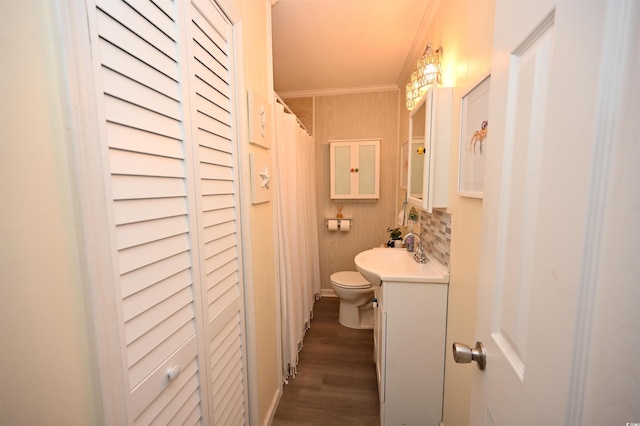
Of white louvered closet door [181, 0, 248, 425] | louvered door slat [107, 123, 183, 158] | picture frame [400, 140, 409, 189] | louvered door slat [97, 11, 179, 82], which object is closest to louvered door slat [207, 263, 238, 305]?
white louvered closet door [181, 0, 248, 425]

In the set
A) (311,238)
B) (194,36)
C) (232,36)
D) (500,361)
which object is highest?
(232,36)

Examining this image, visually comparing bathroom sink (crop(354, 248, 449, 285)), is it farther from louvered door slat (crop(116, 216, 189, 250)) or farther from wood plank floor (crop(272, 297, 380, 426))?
louvered door slat (crop(116, 216, 189, 250))

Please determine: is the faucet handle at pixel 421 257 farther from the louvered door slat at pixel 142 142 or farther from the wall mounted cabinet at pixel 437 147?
the louvered door slat at pixel 142 142

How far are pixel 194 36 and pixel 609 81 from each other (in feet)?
3.22

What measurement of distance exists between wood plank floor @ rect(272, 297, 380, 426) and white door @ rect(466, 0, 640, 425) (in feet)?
4.38

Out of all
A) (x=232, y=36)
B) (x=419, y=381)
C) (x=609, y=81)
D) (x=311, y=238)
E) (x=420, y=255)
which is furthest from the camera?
(x=311, y=238)

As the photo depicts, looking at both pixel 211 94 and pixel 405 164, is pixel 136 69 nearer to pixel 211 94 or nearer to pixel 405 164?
pixel 211 94

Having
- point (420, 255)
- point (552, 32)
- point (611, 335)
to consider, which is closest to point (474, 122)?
point (552, 32)

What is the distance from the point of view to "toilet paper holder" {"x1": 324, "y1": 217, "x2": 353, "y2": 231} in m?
2.93

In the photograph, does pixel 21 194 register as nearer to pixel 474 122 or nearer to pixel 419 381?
pixel 474 122

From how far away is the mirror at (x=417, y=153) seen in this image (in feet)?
5.06

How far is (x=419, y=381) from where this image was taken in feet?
4.42

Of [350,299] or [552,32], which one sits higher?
[552,32]

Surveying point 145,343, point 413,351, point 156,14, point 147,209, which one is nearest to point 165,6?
point 156,14
